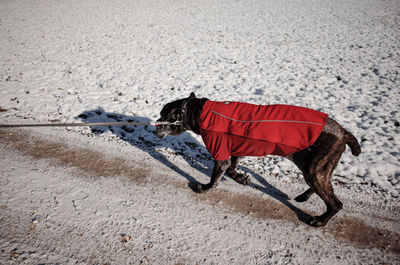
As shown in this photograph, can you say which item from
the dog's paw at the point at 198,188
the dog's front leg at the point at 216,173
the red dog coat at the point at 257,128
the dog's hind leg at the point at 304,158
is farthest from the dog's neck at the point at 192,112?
the dog's hind leg at the point at 304,158

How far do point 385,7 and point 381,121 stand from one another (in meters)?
19.8

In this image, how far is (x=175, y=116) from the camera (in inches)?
156

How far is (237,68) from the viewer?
378 inches

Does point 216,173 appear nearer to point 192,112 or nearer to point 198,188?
point 198,188

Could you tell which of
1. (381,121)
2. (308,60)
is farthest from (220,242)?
(308,60)

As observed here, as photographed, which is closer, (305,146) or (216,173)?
(305,146)

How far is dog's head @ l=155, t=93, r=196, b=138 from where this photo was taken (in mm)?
3845

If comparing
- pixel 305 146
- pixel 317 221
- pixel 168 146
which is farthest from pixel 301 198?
pixel 168 146

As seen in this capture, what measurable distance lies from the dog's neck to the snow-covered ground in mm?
1201

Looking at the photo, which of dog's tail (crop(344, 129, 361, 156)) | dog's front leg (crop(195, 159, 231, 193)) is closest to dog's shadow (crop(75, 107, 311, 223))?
dog's front leg (crop(195, 159, 231, 193))

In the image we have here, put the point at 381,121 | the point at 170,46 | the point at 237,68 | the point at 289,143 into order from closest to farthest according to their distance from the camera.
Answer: the point at 289,143 → the point at 381,121 → the point at 237,68 → the point at 170,46

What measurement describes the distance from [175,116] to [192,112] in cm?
43

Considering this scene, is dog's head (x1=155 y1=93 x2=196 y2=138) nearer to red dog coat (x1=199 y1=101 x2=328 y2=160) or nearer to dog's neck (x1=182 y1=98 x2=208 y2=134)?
dog's neck (x1=182 y1=98 x2=208 y2=134)

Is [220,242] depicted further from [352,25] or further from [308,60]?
[352,25]
